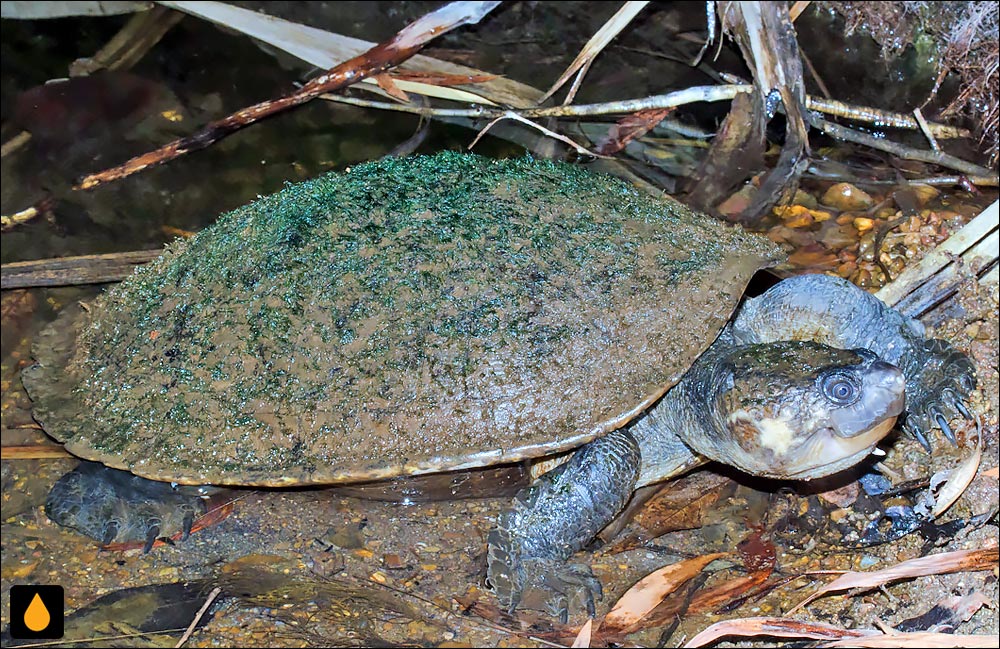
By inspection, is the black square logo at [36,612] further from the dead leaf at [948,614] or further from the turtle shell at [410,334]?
the dead leaf at [948,614]

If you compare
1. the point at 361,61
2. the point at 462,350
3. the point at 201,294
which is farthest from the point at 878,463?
the point at 361,61

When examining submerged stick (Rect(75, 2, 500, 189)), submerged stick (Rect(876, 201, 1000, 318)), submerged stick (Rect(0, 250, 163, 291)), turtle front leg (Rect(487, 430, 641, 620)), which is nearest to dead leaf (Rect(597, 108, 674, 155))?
submerged stick (Rect(75, 2, 500, 189))

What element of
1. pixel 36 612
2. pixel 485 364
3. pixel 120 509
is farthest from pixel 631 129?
pixel 36 612

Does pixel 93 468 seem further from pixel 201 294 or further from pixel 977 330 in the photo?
pixel 977 330

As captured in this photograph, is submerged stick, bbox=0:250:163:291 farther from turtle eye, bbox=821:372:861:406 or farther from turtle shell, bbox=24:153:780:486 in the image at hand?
turtle eye, bbox=821:372:861:406

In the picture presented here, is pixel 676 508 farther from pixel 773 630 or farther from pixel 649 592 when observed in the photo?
pixel 773 630
